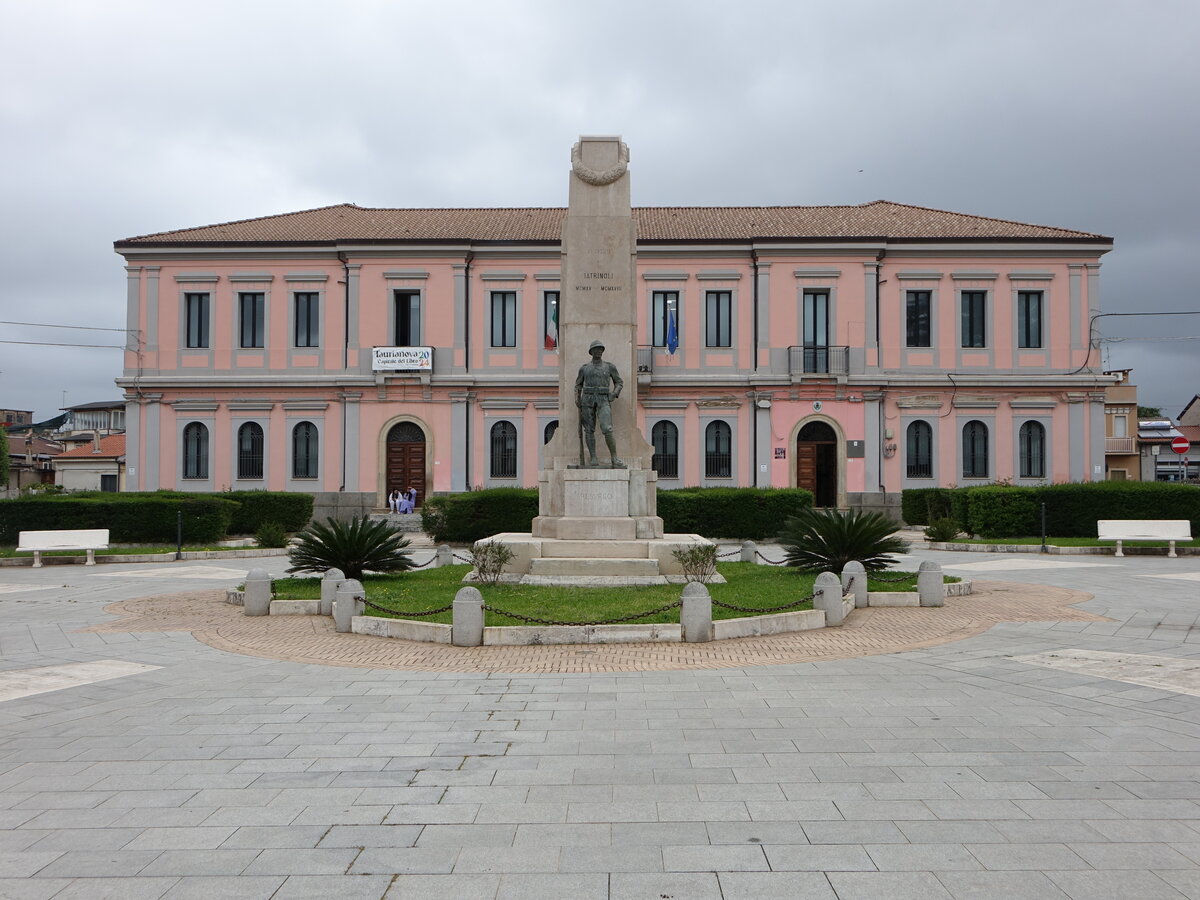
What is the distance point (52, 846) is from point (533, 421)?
1194 inches

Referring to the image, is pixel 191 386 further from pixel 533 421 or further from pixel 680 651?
pixel 680 651

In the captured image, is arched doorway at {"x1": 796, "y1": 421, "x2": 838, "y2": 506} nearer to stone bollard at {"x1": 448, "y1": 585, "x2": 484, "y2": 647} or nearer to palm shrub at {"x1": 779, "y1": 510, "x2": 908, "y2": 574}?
palm shrub at {"x1": 779, "y1": 510, "x2": 908, "y2": 574}

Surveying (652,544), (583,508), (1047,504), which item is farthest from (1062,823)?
(1047,504)

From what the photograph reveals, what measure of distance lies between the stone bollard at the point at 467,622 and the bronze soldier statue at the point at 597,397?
536 centimetres

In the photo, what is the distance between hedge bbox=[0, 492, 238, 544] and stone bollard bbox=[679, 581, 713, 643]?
58.6 ft

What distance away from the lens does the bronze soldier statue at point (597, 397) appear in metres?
14.2

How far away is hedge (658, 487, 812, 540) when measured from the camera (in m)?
23.8

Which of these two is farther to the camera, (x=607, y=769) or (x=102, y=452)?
(x=102, y=452)

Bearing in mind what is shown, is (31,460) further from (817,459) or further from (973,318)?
(973,318)

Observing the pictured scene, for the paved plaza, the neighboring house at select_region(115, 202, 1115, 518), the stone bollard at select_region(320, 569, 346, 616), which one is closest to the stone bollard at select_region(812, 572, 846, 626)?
the paved plaza

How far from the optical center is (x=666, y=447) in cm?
3441

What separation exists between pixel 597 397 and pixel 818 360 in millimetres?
21797

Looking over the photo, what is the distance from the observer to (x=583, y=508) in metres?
14.0

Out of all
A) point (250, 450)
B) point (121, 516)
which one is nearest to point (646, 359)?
point (250, 450)
